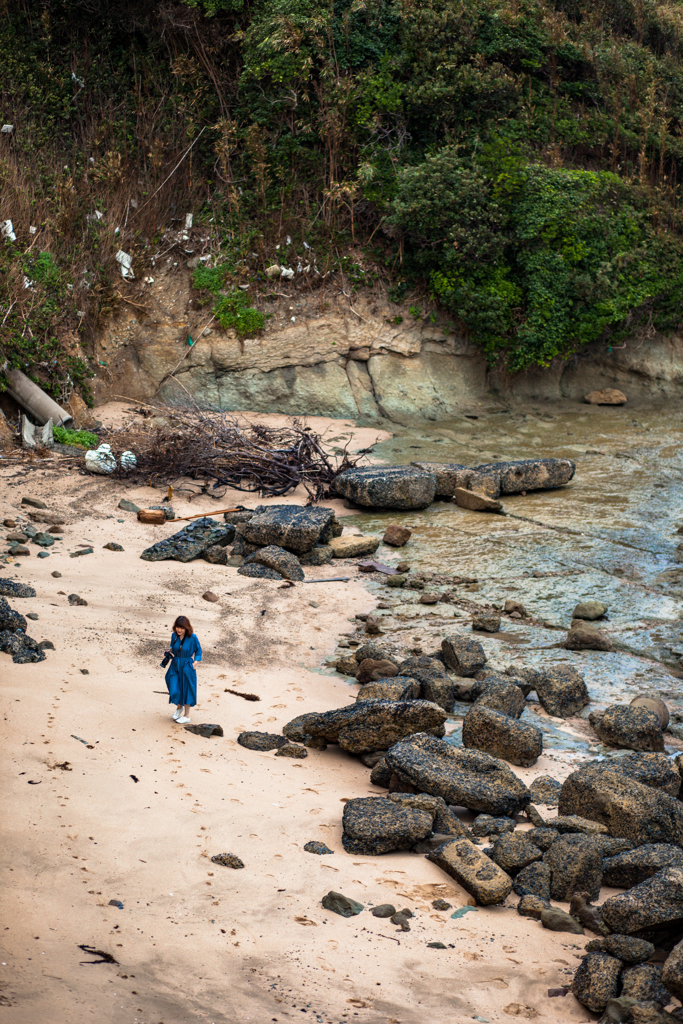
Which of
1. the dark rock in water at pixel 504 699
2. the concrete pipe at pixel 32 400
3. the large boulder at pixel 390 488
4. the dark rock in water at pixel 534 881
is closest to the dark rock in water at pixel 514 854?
the dark rock in water at pixel 534 881

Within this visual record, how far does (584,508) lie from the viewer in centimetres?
1042

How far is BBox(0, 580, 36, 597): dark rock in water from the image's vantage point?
22.2ft

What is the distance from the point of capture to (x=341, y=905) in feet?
12.4

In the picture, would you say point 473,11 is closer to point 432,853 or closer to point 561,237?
point 561,237

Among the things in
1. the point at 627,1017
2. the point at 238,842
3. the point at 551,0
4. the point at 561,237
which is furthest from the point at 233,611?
the point at 551,0

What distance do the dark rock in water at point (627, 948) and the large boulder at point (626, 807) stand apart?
99 centimetres

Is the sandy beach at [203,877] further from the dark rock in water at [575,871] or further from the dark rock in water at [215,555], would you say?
the dark rock in water at [215,555]

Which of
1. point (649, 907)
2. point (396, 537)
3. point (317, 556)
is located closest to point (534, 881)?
point (649, 907)

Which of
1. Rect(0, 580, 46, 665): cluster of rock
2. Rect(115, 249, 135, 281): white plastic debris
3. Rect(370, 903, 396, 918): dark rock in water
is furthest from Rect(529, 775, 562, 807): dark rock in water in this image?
Rect(115, 249, 135, 281): white plastic debris

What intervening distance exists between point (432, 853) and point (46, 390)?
34.7ft

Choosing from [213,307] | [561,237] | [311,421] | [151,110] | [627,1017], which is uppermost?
[151,110]

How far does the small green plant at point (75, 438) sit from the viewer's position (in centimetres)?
1209

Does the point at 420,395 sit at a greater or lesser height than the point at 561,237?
lesser

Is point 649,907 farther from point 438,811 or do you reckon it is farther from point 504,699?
point 504,699
